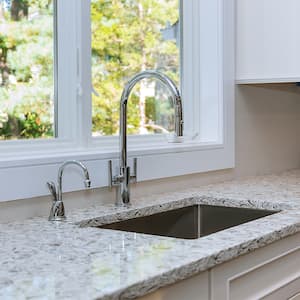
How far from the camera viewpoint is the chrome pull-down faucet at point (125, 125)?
1.69 metres

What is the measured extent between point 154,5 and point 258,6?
1.45ft

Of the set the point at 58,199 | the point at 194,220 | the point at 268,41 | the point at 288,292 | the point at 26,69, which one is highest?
the point at 268,41

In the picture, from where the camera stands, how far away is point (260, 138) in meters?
2.60

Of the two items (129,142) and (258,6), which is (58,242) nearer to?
(129,142)

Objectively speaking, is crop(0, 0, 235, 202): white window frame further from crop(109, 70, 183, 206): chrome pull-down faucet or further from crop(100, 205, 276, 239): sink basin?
crop(100, 205, 276, 239): sink basin

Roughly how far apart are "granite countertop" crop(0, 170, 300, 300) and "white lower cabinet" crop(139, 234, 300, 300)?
4 centimetres

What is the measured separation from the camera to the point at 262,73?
7.73ft

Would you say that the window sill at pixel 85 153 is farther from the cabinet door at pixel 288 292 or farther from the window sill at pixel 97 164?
the cabinet door at pixel 288 292

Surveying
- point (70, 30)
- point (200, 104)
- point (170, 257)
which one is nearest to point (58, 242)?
point (170, 257)

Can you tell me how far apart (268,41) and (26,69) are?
1065mm

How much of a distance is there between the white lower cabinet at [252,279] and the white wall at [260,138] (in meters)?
0.59

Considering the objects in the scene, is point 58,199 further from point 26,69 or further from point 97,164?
point 26,69

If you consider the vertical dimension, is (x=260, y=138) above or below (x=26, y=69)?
below

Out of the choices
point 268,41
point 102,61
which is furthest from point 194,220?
point 268,41
